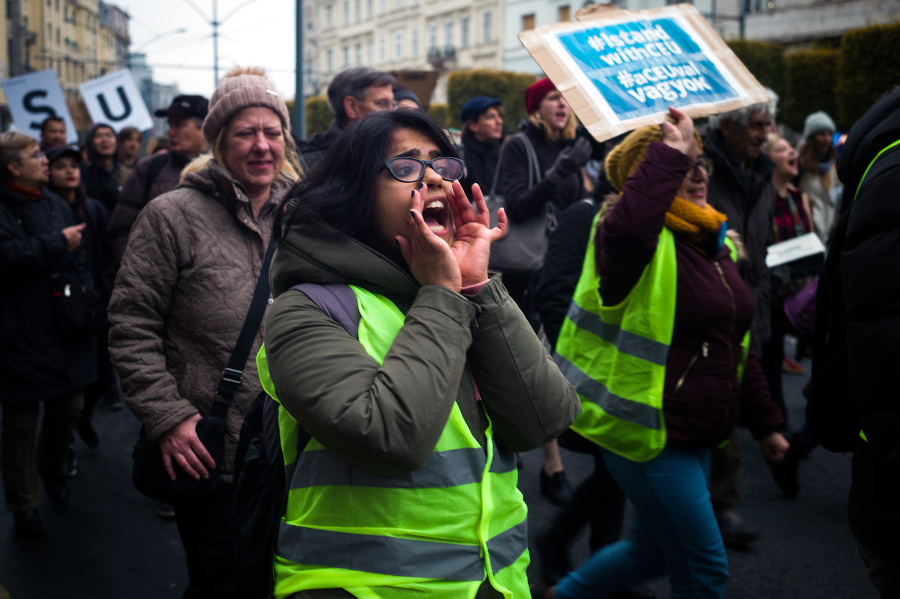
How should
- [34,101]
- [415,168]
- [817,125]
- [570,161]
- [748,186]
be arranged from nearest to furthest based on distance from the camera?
[415,168] < [748,186] < [570,161] < [817,125] < [34,101]

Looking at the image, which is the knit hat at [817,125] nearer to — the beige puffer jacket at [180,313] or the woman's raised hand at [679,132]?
the woman's raised hand at [679,132]

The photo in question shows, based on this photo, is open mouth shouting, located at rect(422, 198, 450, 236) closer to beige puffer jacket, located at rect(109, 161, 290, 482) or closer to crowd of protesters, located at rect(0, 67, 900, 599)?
crowd of protesters, located at rect(0, 67, 900, 599)

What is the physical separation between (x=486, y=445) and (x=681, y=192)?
5.50 feet

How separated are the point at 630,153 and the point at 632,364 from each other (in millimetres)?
834

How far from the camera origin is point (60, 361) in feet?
14.6

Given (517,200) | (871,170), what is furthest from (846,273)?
(517,200)

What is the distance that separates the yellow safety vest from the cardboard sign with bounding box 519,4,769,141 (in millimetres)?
473

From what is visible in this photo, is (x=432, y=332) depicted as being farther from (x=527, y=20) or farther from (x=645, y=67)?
(x=527, y=20)

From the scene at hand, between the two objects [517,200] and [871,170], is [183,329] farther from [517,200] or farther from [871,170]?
[517,200]

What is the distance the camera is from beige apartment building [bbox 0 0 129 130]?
43.5m

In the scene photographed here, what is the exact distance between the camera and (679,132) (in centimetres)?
278

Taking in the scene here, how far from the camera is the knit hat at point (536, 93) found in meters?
5.45

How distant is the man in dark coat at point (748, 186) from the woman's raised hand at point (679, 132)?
5.12ft

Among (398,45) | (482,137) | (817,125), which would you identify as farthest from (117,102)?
(398,45)
